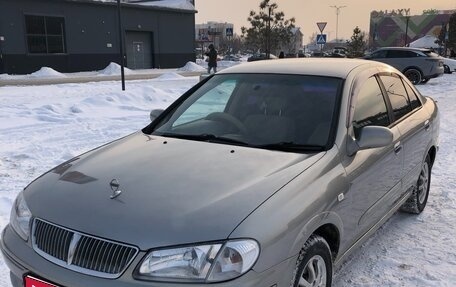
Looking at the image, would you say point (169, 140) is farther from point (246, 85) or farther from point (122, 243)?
point (122, 243)

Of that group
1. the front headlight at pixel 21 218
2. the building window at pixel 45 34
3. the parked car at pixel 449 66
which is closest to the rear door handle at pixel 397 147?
the front headlight at pixel 21 218

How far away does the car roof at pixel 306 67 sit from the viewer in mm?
3662

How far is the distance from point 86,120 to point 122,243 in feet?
25.6

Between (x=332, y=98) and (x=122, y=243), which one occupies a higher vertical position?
(x=332, y=98)

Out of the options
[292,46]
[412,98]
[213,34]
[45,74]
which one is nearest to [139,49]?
[45,74]

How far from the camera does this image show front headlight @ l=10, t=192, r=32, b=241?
259cm

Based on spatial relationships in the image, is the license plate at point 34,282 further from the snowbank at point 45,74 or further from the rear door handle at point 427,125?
the snowbank at point 45,74

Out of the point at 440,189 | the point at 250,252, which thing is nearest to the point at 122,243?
the point at 250,252

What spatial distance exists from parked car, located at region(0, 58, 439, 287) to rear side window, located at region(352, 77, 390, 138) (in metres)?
0.02

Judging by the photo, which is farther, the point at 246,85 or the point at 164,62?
the point at 164,62

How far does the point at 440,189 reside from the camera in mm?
5578

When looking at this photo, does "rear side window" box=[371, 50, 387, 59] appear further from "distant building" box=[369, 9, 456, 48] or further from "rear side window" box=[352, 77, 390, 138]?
"distant building" box=[369, 9, 456, 48]

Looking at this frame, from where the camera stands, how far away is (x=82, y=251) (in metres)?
2.26

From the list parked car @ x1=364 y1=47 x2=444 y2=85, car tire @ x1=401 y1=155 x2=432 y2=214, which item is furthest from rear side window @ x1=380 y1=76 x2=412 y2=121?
parked car @ x1=364 y1=47 x2=444 y2=85
